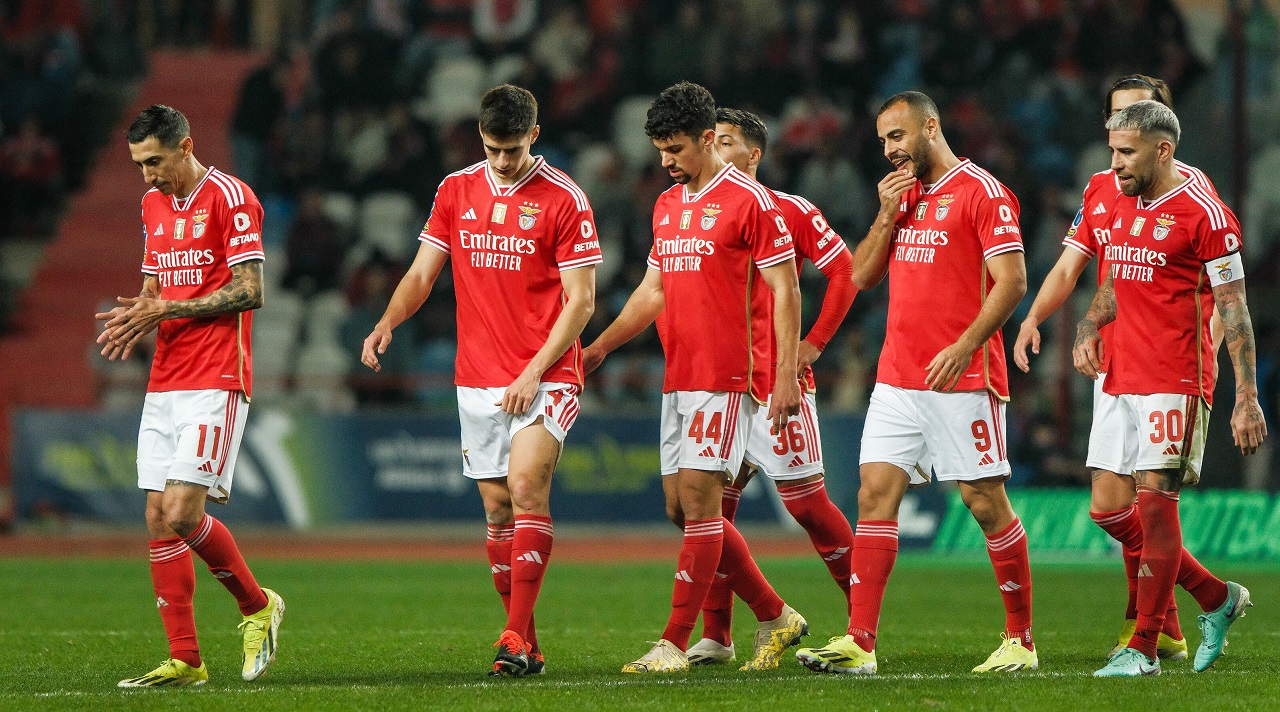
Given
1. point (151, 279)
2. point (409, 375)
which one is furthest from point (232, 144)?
point (151, 279)

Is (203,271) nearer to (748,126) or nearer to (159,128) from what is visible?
(159,128)

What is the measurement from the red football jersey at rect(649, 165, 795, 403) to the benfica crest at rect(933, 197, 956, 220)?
674 millimetres

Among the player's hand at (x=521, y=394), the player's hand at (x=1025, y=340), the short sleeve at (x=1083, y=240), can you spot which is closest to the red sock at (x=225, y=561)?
the player's hand at (x=521, y=394)

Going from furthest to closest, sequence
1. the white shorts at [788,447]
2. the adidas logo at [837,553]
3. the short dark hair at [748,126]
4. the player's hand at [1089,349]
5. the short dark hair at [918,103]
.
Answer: the short dark hair at [748,126] < the adidas logo at [837,553] < the white shorts at [788,447] < the player's hand at [1089,349] < the short dark hair at [918,103]

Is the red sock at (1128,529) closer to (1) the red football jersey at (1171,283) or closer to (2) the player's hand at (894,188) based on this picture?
(1) the red football jersey at (1171,283)

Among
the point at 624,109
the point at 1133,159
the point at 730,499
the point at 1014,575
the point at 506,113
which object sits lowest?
the point at 1014,575

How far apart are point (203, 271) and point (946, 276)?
11.2 feet

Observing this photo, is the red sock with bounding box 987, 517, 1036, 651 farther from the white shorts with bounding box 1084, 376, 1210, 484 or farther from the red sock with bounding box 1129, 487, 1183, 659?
the white shorts with bounding box 1084, 376, 1210, 484

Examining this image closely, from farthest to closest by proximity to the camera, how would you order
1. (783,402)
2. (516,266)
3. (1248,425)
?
(516,266)
(783,402)
(1248,425)

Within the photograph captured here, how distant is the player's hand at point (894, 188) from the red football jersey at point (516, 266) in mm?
1328

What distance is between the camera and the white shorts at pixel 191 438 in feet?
22.1

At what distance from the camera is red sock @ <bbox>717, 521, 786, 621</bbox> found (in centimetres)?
728

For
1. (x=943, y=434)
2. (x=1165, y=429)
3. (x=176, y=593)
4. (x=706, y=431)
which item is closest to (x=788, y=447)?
(x=706, y=431)

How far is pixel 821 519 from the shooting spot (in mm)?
7637
